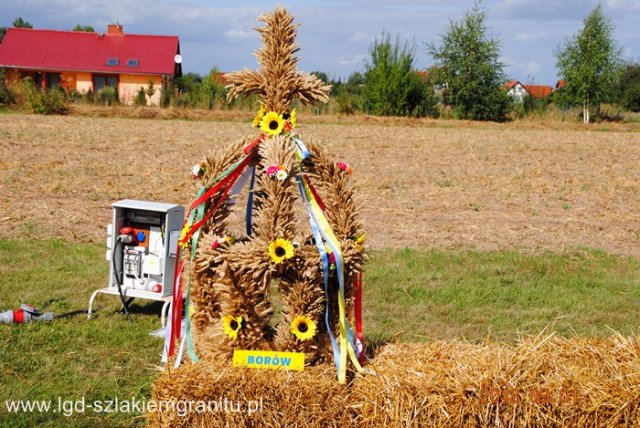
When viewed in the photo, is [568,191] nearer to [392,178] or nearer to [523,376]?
[392,178]

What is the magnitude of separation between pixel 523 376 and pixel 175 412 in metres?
2.01

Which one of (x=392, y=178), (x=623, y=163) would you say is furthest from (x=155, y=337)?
(x=623, y=163)

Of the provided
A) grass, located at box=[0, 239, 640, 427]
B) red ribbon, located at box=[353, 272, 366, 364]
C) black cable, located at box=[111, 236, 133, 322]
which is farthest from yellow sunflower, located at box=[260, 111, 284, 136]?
black cable, located at box=[111, 236, 133, 322]

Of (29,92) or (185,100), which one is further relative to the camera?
(185,100)

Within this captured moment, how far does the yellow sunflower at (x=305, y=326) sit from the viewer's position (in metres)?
4.66

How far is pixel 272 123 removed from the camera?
15.9 ft

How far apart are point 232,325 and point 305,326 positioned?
0.44m

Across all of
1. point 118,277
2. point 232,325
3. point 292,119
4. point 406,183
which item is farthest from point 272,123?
point 406,183

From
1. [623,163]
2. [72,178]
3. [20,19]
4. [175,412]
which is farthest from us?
[20,19]

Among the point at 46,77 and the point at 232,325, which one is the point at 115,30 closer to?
the point at 46,77

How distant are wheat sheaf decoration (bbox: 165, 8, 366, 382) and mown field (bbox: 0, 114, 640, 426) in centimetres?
46

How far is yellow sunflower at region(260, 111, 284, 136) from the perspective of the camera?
4.82 m

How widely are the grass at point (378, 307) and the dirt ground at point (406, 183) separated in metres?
0.90

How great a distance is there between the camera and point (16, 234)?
10.6m
